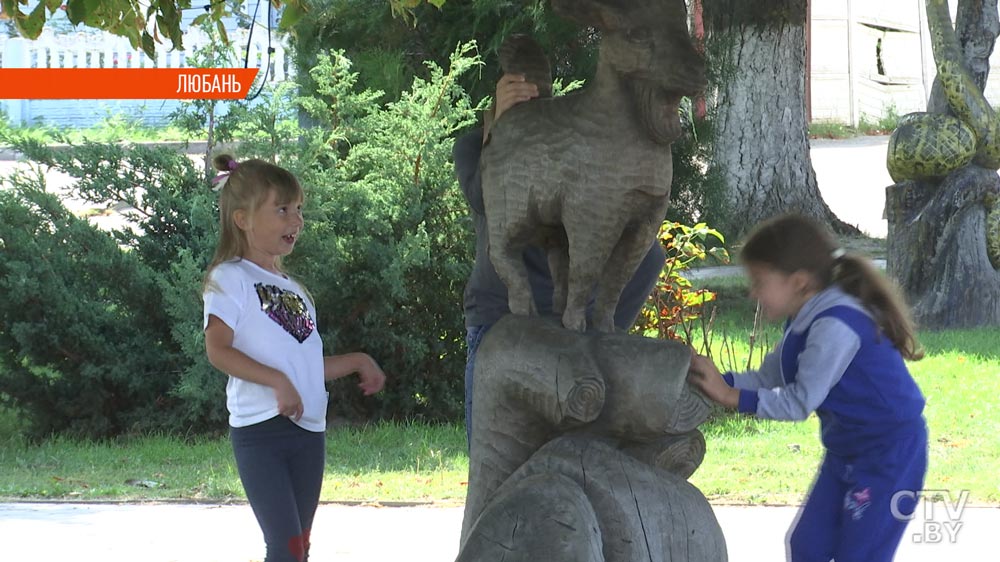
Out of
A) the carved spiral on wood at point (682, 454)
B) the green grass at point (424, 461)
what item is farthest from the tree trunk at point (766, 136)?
the carved spiral on wood at point (682, 454)

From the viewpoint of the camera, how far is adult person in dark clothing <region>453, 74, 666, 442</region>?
2.33 metres

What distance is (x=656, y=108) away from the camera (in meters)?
2.04

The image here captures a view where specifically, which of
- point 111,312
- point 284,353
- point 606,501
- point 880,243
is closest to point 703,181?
point 880,243

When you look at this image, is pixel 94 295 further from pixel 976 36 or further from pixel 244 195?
pixel 976 36

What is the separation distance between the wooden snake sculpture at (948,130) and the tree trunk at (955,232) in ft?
0.29

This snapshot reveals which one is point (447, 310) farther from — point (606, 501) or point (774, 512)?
point (606, 501)

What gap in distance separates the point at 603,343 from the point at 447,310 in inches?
177

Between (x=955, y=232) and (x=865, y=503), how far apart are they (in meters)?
5.74

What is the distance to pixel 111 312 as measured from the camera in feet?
21.4

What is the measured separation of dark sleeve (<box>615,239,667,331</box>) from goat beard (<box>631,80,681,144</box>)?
0.49 metres

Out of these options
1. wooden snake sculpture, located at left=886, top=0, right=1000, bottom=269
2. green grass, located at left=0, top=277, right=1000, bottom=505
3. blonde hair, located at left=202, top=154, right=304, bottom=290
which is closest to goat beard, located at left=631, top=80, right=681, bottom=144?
blonde hair, located at left=202, top=154, right=304, bottom=290

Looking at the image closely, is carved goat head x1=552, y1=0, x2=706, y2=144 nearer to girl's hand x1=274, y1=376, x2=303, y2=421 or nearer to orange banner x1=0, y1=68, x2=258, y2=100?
girl's hand x1=274, y1=376, x2=303, y2=421

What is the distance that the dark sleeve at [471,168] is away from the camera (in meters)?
2.48

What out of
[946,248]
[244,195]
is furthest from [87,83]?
[244,195]
